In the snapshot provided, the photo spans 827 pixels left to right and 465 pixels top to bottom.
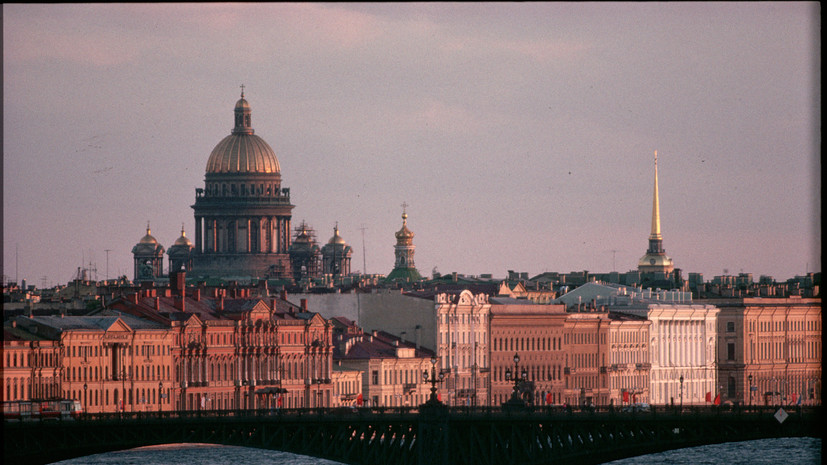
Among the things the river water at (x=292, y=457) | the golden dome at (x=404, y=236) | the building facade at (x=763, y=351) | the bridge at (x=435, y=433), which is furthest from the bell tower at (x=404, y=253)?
the bridge at (x=435, y=433)

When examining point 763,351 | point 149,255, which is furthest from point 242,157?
point 763,351

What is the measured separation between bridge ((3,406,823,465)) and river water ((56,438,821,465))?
18951 mm

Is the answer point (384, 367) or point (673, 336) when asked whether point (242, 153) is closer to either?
point (673, 336)

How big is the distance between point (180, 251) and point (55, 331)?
8315cm

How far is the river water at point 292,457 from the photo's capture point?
6956 cm

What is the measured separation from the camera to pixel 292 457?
7381 centimetres

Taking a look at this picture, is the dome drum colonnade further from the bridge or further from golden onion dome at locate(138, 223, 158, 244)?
the bridge

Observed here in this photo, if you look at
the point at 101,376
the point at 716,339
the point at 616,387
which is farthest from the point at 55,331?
the point at 716,339

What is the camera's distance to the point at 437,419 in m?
45.9

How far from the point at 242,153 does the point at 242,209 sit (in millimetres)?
3652

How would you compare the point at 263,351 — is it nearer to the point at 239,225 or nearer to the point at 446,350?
the point at 446,350

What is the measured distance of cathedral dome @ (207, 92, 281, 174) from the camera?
482ft

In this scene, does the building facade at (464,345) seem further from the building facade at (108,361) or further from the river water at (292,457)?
the building facade at (108,361)

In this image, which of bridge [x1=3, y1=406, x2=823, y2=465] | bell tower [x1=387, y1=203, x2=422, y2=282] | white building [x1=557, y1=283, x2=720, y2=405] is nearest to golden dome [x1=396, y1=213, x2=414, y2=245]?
bell tower [x1=387, y1=203, x2=422, y2=282]
